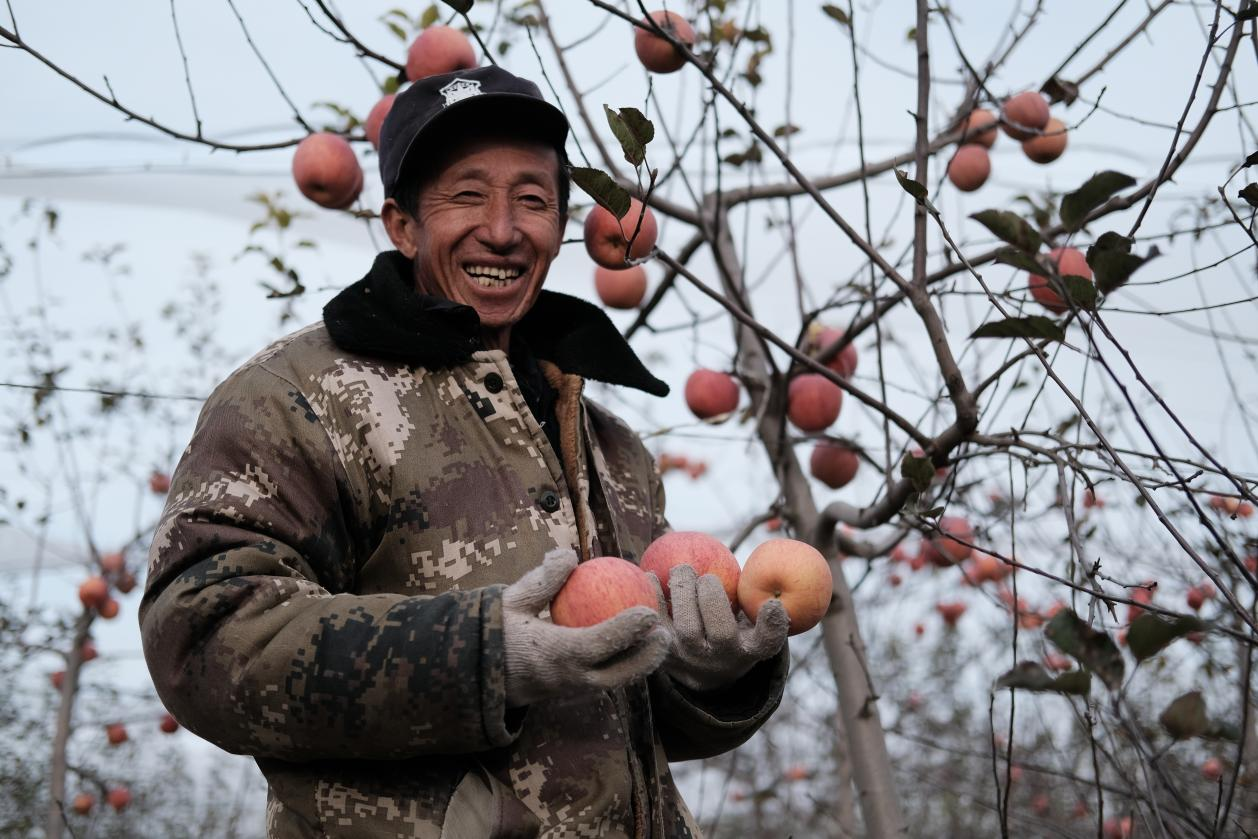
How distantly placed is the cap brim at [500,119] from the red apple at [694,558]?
0.65 m

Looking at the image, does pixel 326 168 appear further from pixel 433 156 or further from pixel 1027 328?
pixel 1027 328

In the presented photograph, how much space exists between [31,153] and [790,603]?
4.07 metres

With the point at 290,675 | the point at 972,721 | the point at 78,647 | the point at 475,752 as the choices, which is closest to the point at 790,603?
the point at 475,752

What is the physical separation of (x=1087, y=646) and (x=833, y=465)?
2.14 meters

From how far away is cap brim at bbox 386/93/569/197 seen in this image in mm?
1661

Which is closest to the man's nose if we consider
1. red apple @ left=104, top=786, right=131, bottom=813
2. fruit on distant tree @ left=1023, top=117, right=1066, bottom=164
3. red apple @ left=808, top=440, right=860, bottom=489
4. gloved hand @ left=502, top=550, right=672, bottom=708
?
gloved hand @ left=502, top=550, right=672, bottom=708

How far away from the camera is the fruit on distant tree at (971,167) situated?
9.37 feet

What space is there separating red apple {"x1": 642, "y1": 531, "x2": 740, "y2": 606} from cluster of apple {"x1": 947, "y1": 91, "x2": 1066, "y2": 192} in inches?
59.2

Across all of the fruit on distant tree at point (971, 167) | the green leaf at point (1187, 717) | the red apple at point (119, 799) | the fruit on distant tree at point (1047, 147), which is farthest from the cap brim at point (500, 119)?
the red apple at point (119, 799)

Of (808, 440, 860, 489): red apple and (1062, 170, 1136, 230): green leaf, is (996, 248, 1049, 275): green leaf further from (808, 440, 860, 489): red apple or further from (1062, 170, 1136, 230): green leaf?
(808, 440, 860, 489): red apple

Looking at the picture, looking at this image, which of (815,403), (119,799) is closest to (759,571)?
(815,403)

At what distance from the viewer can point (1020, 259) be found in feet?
3.74

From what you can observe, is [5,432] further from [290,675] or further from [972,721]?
[972,721]

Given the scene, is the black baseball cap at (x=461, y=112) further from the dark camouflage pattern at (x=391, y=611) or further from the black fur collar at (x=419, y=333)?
the dark camouflage pattern at (x=391, y=611)
